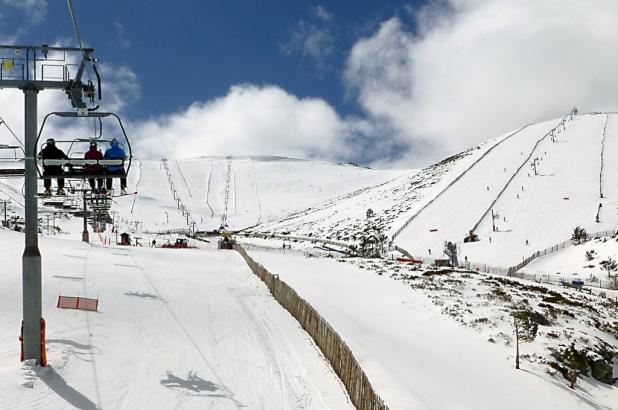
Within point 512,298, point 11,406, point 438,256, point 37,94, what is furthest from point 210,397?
point 438,256

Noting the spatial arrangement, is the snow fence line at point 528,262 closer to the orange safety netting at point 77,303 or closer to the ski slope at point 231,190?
the orange safety netting at point 77,303

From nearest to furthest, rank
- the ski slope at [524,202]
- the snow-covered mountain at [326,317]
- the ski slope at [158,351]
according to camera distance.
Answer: the ski slope at [158,351], the snow-covered mountain at [326,317], the ski slope at [524,202]

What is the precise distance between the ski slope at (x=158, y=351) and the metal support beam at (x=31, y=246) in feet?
3.55

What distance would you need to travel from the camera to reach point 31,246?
11883mm

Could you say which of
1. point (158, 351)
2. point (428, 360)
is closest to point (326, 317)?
point (428, 360)

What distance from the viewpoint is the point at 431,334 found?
23734 mm

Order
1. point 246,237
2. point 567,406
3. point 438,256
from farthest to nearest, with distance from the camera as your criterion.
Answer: point 246,237 < point 438,256 < point 567,406

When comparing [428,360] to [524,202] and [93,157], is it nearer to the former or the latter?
[93,157]

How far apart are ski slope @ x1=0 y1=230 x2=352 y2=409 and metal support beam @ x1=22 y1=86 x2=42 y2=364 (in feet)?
3.55

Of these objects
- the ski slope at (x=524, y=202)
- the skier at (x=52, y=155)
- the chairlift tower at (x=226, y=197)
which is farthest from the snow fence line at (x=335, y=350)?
the chairlift tower at (x=226, y=197)

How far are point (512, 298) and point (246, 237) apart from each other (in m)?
73.4

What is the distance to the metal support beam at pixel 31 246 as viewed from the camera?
38.2ft

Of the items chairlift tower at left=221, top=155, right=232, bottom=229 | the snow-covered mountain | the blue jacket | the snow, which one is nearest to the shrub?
the snow-covered mountain

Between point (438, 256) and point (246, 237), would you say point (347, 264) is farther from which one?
point (246, 237)
